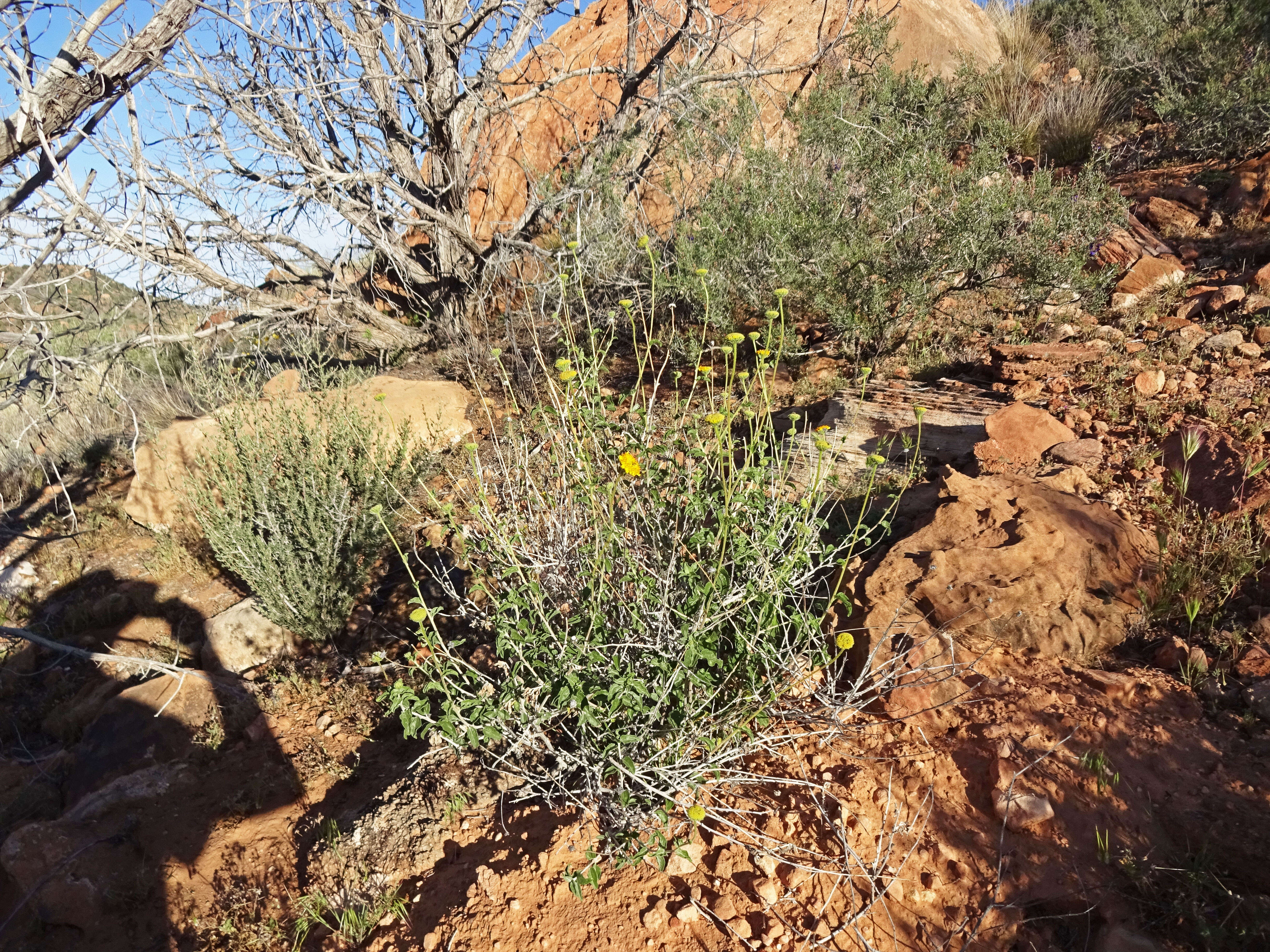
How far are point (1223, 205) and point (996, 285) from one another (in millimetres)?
2393

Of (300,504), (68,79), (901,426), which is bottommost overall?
(901,426)

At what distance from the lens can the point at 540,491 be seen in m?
2.90

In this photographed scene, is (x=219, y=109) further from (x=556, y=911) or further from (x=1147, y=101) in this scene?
(x=1147, y=101)

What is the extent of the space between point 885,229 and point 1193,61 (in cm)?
527

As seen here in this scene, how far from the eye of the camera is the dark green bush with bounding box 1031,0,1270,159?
20.7ft

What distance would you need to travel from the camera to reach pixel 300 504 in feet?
13.0

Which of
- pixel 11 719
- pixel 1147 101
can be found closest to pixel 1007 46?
pixel 1147 101

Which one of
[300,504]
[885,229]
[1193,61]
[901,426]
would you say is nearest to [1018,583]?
[901,426]

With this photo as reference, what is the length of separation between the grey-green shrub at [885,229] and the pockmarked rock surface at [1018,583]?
2.29 meters

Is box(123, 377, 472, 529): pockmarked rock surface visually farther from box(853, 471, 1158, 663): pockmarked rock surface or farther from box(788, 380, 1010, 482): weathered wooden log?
box(853, 471, 1158, 663): pockmarked rock surface

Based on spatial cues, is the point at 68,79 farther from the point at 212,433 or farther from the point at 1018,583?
the point at 1018,583

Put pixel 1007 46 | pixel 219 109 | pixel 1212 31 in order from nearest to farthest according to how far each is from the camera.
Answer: pixel 219 109 < pixel 1212 31 < pixel 1007 46

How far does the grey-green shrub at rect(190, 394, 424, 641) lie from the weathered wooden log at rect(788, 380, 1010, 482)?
210cm

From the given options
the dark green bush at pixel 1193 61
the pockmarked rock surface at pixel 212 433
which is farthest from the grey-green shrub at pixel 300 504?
the dark green bush at pixel 1193 61
